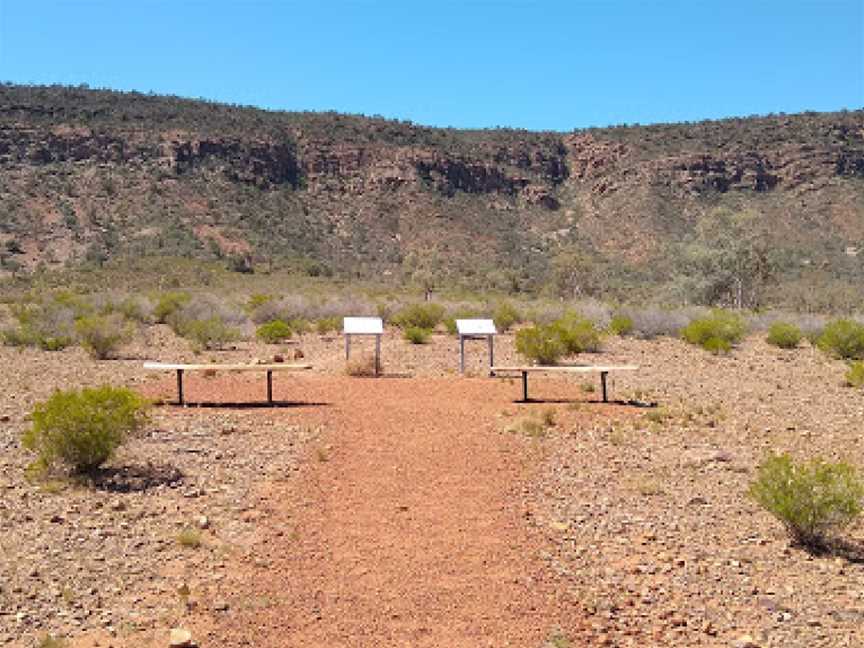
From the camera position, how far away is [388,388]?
1542 cm

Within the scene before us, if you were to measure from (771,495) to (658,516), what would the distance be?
42.0 inches

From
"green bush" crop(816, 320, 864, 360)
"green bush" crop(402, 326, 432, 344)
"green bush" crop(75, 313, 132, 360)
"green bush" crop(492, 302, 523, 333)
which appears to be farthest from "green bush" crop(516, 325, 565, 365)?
"green bush" crop(75, 313, 132, 360)

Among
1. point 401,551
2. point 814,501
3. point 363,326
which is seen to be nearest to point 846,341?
point 363,326

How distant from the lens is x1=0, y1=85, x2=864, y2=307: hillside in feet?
198

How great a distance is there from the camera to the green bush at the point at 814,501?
7.39 meters

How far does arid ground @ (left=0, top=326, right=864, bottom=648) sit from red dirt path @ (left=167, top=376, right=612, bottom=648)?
25mm

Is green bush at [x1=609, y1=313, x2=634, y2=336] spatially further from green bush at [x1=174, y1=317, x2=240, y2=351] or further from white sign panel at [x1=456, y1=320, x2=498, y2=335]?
green bush at [x1=174, y1=317, x2=240, y2=351]

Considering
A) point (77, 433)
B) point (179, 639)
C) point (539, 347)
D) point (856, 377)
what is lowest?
point (179, 639)

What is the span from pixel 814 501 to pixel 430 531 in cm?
333

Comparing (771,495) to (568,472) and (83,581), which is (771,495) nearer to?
(568,472)

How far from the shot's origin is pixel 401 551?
7203 millimetres

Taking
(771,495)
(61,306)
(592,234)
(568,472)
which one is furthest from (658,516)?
(592,234)

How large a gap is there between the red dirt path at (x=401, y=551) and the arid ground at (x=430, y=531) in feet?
0.08

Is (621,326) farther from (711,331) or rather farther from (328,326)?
(328,326)
